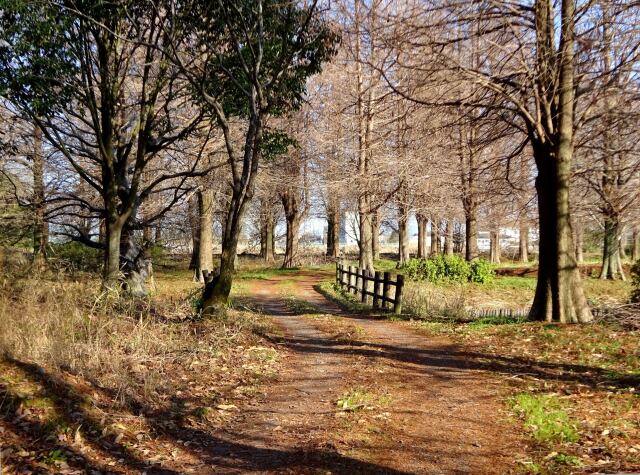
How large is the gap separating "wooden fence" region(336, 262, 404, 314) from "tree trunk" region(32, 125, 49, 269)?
9.00 meters

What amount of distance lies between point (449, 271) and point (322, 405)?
21.5 metres

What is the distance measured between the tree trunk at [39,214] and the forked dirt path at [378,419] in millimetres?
4792

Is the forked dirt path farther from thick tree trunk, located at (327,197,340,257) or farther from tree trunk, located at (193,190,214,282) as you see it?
thick tree trunk, located at (327,197,340,257)

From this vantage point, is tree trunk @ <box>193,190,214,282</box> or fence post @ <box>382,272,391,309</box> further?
tree trunk @ <box>193,190,214,282</box>

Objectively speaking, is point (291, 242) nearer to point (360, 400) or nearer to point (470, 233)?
point (470, 233)

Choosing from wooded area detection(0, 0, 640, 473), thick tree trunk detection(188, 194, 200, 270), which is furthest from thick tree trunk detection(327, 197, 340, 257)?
wooded area detection(0, 0, 640, 473)

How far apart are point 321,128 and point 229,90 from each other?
1437 centimetres

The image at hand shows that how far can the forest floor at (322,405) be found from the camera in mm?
4684

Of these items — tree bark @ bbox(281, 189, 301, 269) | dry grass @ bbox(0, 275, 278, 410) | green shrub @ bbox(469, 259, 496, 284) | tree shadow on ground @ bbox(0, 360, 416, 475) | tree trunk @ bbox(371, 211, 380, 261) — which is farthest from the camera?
tree bark @ bbox(281, 189, 301, 269)

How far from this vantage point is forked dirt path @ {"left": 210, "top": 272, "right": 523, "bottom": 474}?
477cm

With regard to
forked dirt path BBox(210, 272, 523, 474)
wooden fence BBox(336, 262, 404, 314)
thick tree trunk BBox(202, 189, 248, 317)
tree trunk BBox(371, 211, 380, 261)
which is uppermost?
tree trunk BBox(371, 211, 380, 261)

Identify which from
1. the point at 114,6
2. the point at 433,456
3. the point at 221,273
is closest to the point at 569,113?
the point at 221,273

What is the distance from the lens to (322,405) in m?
6.43

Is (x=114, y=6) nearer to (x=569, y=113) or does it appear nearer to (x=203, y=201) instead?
(x=569, y=113)
